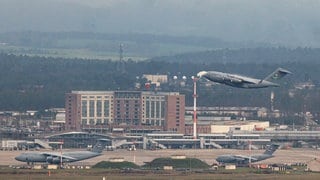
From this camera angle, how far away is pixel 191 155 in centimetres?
10531

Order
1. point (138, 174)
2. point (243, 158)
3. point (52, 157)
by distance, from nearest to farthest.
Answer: point (138, 174), point (52, 157), point (243, 158)

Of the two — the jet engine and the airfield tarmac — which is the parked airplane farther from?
the jet engine

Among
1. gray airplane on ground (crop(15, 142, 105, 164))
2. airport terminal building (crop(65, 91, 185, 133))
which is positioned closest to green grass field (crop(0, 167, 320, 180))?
gray airplane on ground (crop(15, 142, 105, 164))

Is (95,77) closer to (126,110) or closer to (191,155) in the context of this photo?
(126,110)

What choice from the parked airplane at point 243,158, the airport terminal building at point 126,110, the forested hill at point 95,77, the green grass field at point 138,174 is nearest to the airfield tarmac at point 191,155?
the parked airplane at point 243,158

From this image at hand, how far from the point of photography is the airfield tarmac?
98.6 m

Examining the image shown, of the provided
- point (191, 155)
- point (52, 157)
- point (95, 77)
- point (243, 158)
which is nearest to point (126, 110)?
point (191, 155)

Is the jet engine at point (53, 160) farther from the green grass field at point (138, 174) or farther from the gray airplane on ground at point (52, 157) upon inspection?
the green grass field at point (138, 174)

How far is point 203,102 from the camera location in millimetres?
156250

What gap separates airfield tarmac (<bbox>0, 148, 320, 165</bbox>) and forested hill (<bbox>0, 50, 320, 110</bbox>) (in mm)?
38404

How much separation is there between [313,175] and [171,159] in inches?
564

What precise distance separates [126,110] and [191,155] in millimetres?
32798

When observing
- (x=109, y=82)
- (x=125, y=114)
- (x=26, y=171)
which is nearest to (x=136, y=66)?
(x=109, y=82)

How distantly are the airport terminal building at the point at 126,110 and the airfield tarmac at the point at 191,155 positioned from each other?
16524 millimetres
